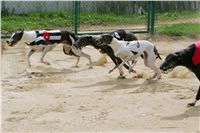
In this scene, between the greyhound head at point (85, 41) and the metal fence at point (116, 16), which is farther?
the metal fence at point (116, 16)

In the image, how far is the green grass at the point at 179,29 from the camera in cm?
1922

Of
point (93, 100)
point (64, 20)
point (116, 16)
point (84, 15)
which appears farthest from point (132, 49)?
point (116, 16)

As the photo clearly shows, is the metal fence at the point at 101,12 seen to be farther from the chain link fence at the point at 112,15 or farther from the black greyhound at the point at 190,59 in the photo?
the black greyhound at the point at 190,59

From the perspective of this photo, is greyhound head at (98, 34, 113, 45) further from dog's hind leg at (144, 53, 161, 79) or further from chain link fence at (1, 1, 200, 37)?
chain link fence at (1, 1, 200, 37)

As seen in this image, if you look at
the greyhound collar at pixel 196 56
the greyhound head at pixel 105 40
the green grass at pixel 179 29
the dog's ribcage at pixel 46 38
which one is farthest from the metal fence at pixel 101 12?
the greyhound collar at pixel 196 56

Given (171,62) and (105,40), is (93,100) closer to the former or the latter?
(171,62)

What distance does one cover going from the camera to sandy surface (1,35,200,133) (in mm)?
7641

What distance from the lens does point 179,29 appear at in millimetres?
19844

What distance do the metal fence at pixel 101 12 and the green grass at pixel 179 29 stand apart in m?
0.55

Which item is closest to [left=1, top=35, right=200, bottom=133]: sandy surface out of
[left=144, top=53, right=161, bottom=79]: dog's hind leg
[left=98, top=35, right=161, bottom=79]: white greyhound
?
[left=144, top=53, right=161, bottom=79]: dog's hind leg

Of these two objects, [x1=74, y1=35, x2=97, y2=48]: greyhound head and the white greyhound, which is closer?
the white greyhound

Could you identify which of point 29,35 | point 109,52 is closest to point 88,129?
point 109,52

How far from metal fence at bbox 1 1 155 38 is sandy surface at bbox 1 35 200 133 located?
6.20m

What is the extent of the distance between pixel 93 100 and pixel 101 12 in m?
12.5
